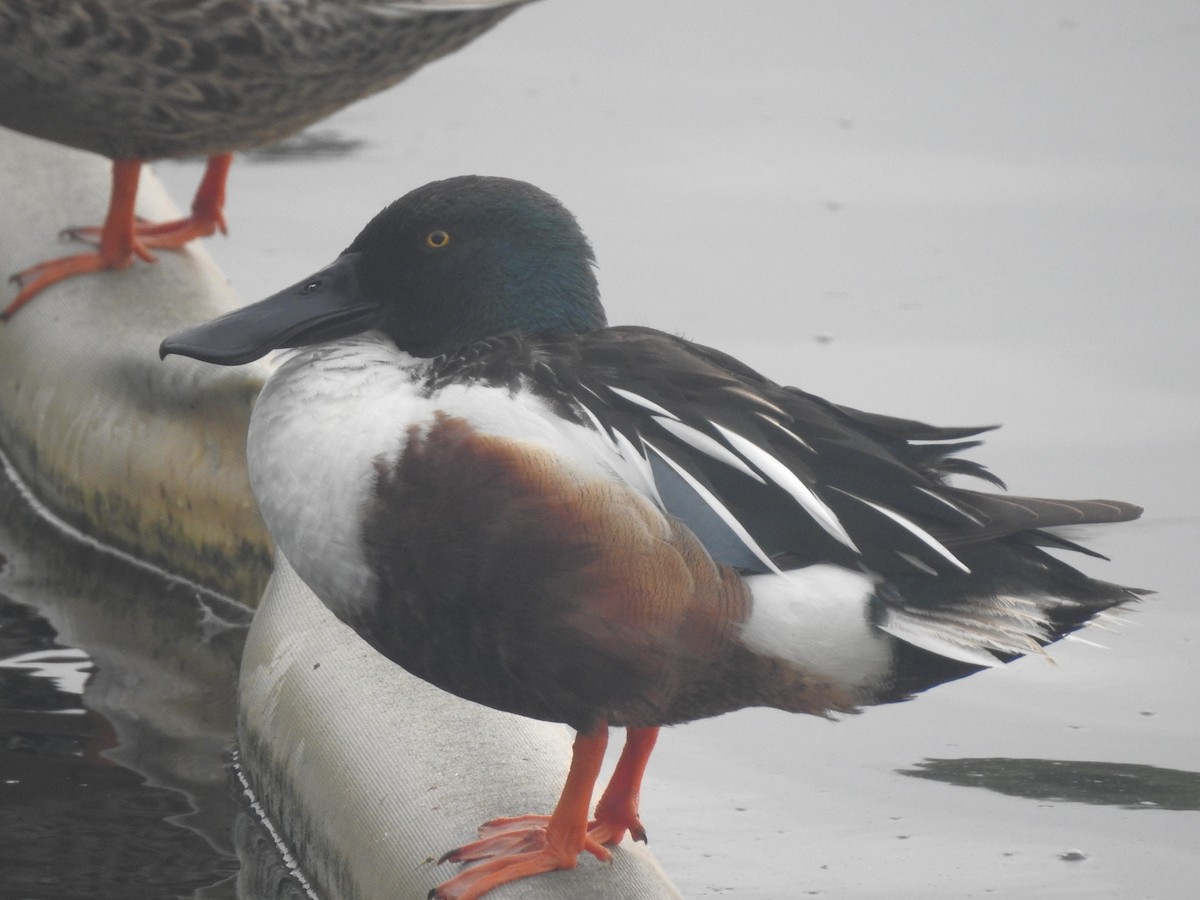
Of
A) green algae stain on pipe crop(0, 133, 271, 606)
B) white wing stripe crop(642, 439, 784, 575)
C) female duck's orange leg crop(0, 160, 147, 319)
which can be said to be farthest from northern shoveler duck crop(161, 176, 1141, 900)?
female duck's orange leg crop(0, 160, 147, 319)

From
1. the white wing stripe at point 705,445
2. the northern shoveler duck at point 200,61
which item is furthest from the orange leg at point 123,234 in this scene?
the white wing stripe at point 705,445

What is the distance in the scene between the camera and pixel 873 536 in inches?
90.4

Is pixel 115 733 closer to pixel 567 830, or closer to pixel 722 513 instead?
pixel 567 830

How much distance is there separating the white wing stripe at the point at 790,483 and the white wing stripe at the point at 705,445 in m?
0.01

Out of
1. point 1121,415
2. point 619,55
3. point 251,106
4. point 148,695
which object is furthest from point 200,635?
point 619,55

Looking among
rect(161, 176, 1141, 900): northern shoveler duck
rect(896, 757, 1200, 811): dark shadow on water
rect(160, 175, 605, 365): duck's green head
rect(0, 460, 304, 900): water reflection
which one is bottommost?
rect(0, 460, 304, 900): water reflection

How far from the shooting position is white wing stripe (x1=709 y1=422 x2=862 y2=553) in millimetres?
2277

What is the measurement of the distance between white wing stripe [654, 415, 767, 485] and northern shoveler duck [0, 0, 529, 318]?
1623mm

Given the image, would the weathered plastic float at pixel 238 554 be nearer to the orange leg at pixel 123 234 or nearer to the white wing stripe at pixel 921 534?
the orange leg at pixel 123 234

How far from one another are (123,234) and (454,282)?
1801 mm

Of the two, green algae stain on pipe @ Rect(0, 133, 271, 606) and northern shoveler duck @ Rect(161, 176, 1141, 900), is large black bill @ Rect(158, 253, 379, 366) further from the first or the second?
green algae stain on pipe @ Rect(0, 133, 271, 606)

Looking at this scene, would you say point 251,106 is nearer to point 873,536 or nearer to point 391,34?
point 391,34

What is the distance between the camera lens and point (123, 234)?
4.07m

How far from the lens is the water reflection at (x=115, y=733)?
111 inches
